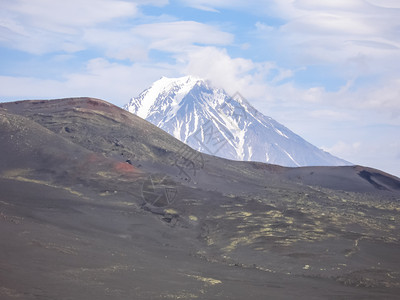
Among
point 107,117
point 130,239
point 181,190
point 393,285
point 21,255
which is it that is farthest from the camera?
point 107,117

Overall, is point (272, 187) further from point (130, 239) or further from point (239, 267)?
point (239, 267)

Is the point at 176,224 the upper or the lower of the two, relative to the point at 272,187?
lower

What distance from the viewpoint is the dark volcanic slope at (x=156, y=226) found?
27.9 meters

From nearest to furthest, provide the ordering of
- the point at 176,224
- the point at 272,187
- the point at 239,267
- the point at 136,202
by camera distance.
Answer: the point at 239,267
the point at 176,224
the point at 136,202
the point at 272,187

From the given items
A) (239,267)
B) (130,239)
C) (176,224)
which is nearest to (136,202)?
(176,224)

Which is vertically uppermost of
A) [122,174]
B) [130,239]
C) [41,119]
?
[41,119]

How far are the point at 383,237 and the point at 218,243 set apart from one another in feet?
58.4

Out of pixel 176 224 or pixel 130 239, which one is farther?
pixel 176 224

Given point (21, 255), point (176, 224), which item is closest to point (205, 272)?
point (21, 255)

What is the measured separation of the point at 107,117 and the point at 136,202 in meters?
50.6

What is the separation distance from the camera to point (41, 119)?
9938 centimetres

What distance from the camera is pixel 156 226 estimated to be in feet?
174

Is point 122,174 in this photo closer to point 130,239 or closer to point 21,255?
point 130,239

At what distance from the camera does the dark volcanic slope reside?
1099 inches
